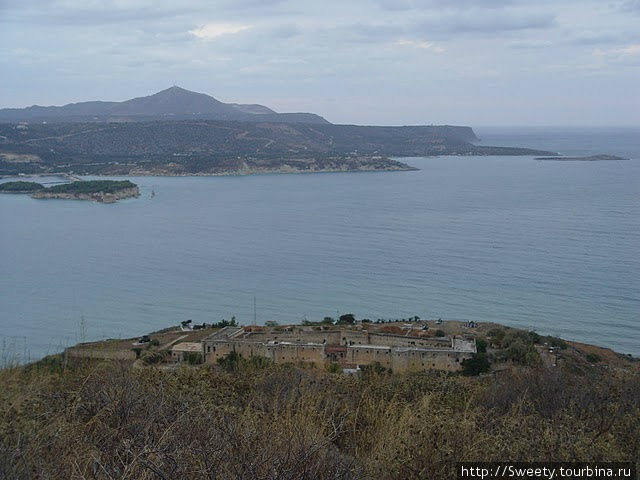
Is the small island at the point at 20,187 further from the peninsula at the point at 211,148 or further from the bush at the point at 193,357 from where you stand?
the bush at the point at 193,357

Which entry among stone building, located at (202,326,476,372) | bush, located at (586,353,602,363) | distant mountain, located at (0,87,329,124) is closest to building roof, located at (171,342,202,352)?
stone building, located at (202,326,476,372)

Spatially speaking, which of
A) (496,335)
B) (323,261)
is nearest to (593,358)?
(496,335)

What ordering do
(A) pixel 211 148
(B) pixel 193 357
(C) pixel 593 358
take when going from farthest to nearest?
1. (A) pixel 211 148
2. (C) pixel 593 358
3. (B) pixel 193 357

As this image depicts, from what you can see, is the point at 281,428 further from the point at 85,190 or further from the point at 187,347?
the point at 85,190

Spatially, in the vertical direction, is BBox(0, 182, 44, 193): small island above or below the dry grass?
below

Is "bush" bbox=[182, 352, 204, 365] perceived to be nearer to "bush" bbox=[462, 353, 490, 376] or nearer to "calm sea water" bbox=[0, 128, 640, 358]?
"calm sea water" bbox=[0, 128, 640, 358]

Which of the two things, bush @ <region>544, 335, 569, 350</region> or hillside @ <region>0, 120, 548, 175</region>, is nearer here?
bush @ <region>544, 335, 569, 350</region>
